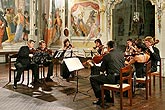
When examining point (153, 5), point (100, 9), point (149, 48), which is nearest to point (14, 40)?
point (100, 9)

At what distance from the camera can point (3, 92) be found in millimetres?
6871

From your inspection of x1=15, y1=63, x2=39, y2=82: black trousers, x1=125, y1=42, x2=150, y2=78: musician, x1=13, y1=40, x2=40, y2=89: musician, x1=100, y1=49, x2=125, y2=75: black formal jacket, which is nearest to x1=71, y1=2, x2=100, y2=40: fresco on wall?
x1=15, y1=63, x2=39, y2=82: black trousers

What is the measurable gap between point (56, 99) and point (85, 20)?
6602 millimetres

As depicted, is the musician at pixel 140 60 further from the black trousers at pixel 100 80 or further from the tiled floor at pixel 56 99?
the black trousers at pixel 100 80

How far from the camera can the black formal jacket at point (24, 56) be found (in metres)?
7.54

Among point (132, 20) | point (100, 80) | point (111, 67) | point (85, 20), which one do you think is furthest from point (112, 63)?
point (85, 20)

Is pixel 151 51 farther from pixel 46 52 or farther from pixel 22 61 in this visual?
pixel 22 61

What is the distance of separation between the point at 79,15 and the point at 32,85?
548cm

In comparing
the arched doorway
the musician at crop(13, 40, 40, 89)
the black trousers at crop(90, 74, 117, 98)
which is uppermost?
the arched doorway

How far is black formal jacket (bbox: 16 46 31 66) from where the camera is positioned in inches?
297

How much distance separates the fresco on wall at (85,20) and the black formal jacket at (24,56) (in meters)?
4.69

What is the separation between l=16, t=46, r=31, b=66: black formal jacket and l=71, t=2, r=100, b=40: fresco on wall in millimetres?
4686

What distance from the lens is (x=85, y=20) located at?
1211 centimetres

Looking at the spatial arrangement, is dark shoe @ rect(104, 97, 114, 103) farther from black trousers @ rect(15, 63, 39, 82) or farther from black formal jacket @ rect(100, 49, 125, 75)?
black trousers @ rect(15, 63, 39, 82)
